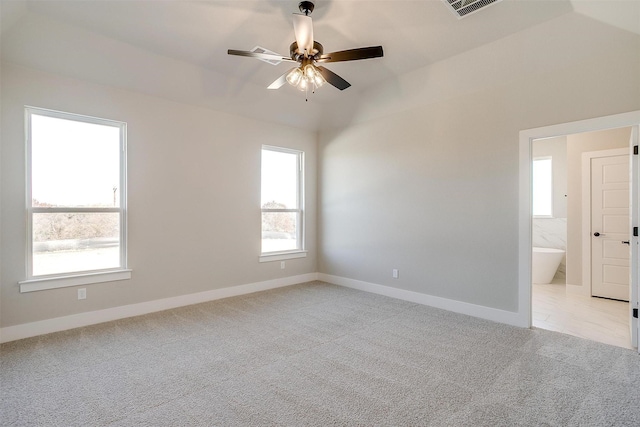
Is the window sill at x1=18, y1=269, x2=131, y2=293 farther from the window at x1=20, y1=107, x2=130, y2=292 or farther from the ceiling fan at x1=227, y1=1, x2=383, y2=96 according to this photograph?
the ceiling fan at x1=227, y1=1, x2=383, y2=96

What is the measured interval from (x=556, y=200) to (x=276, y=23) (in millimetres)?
6098

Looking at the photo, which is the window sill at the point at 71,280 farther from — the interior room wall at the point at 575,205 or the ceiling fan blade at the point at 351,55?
the interior room wall at the point at 575,205

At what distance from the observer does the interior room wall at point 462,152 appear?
10.2 ft

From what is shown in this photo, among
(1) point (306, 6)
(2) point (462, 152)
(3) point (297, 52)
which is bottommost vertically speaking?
(2) point (462, 152)

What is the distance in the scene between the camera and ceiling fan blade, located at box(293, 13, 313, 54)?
2455mm

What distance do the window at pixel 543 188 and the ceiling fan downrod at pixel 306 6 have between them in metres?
5.84

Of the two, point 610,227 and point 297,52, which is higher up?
point 297,52

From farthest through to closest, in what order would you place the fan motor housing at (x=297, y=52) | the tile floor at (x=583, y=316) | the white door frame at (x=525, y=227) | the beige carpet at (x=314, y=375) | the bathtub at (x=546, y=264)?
the bathtub at (x=546, y=264) → the white door frame at (x=525, y=227) → the tile floor at (x=583, y=316) → the fan motor housing at (x=297, y=52) → the beige carpet at (x=314, y=375)

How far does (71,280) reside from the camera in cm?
347

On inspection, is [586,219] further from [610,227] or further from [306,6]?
[306,6]

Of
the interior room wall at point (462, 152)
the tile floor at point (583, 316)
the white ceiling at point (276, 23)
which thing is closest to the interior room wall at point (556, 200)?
the tile floor at point (583, 316)

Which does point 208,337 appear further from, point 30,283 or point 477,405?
point 477,405

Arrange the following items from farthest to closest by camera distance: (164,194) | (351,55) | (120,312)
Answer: (164,194) → (120,312) → (351,55)

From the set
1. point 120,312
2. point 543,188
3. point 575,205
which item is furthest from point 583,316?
point 120,312
